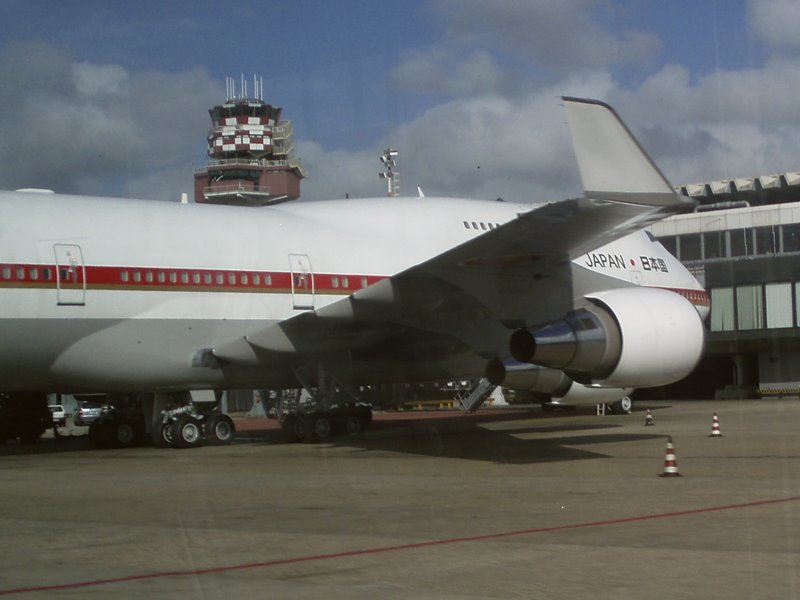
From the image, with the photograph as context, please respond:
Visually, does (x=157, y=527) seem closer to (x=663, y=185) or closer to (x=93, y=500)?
(x=93, y=500)

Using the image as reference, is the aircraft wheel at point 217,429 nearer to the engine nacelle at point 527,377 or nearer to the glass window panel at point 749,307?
the engine nacelle at point 527,377

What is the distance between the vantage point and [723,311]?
44969mm

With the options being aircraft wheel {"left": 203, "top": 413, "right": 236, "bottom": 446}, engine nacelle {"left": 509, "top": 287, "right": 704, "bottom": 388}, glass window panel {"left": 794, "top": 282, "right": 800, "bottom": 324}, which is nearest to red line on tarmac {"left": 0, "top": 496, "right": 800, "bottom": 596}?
engine nacelle {"left": 509, "top": 287, "right": 704, "bottom": 388}

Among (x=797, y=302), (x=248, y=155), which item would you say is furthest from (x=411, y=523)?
(x=248, y=155)

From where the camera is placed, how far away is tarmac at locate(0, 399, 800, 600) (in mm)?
6461

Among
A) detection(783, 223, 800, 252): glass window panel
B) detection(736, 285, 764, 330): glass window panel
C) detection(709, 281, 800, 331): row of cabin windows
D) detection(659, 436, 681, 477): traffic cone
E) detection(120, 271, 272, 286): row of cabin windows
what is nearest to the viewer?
detection(659, 436, 681, 477): traffic cone

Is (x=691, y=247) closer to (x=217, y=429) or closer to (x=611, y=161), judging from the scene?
(x=217, y=429)

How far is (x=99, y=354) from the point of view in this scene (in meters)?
16.5

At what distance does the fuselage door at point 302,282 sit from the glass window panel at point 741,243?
3240 cm

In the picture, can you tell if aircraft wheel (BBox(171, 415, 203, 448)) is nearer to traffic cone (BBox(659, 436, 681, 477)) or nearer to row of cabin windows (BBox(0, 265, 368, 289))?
row of cabin windows (BBox(0, 265, 368, 289))

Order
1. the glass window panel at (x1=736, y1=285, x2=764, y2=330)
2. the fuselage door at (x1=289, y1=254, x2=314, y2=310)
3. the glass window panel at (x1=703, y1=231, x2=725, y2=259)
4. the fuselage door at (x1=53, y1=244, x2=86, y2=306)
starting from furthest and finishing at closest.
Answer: the glass window panel at (x1=703, y1=231, x2=725, y2=259), the glass window panel at (x1=736, y1=285, x2=764, y2=330), the fuselage door at (x1=289, y1=254, x2=314, y2=310), the fuselage door at (x1=53, y1=244, x2=86, y2=306)

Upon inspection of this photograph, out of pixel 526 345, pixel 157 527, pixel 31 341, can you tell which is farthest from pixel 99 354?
pixel 157 527

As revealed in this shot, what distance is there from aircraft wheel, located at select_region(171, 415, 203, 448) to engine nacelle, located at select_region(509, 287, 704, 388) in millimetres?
6243

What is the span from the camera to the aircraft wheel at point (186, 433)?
18.0 metres
